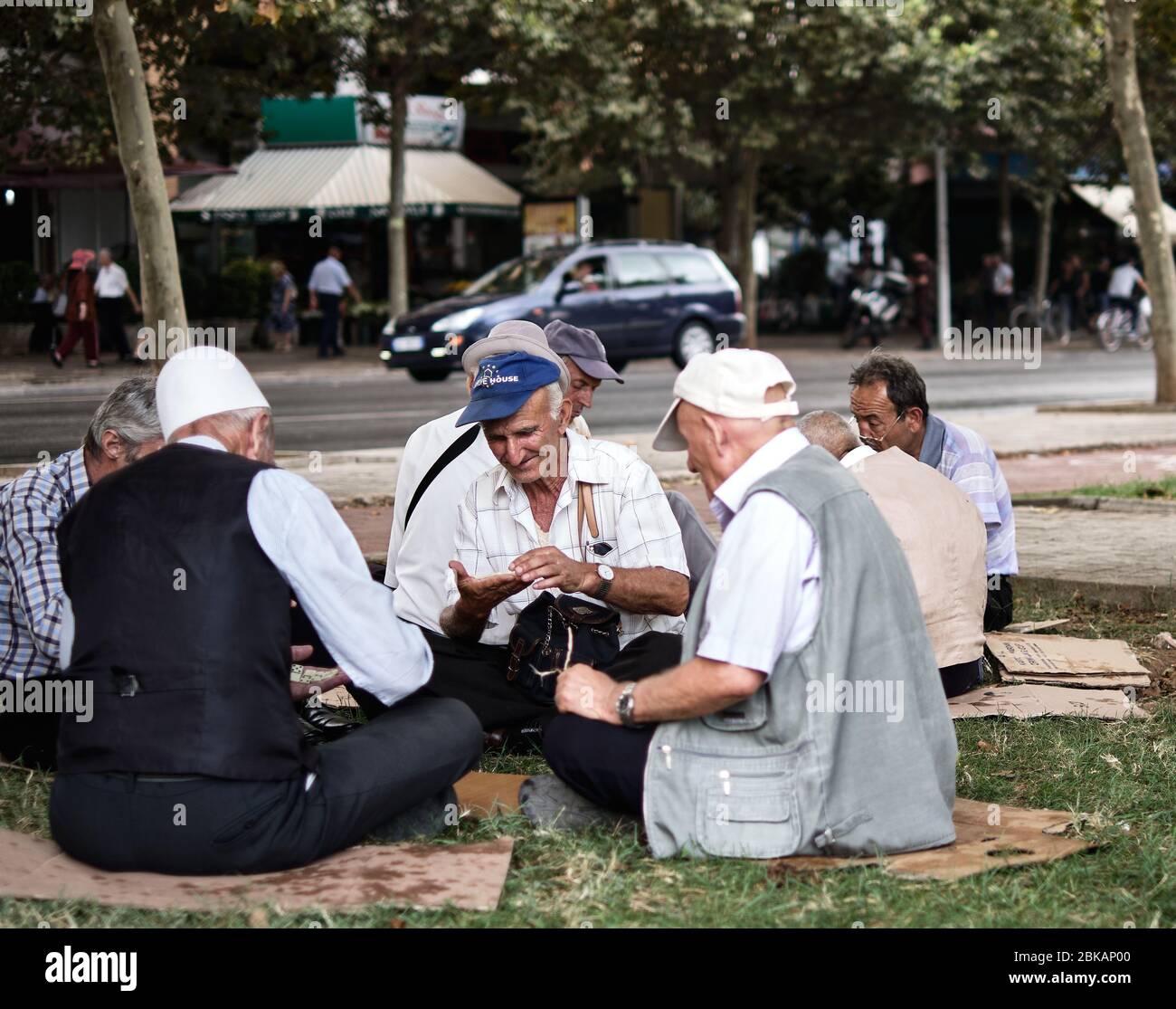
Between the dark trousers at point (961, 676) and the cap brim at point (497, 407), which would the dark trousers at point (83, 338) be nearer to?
the dark trousers at point (961, 676)

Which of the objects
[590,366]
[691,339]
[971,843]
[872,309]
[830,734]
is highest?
[590,366]

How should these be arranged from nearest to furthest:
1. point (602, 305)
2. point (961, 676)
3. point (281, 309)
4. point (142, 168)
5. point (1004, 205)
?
1. point (961, 676)
2. point (142, 168)
3. point (602, 305)
4. point (281, 309)
5. point (1004, 205)

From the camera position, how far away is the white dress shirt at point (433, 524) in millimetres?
5609

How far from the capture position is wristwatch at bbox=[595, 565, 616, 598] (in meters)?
4.85

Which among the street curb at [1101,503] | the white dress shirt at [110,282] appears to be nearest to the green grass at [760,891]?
the street curb at [1101,503]

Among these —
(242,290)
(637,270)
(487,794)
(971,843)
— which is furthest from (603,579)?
(242,290)

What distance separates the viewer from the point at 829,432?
557 centimetres

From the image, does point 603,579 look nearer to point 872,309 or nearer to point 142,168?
point 142,168

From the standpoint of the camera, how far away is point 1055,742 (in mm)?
5324

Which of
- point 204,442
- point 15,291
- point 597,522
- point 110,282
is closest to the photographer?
point 204,442

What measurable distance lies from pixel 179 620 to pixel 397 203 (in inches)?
952
